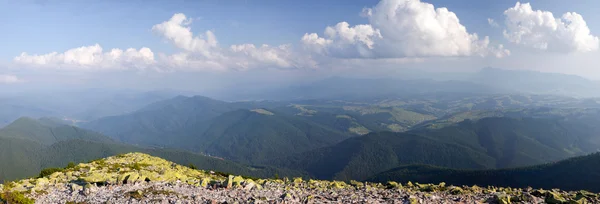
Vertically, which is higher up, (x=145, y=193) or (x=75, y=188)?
(x=145, y=193)

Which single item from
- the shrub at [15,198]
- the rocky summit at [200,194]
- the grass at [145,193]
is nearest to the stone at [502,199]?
the rocky summit at [200,194]

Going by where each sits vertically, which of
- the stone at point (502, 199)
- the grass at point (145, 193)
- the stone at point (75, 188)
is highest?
the stone at point (502, 199)

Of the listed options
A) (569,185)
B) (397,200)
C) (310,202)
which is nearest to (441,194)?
(397,200)

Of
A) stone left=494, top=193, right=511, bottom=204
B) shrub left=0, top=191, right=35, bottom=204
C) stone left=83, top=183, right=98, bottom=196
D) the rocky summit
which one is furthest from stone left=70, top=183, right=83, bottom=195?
stone left=494, top=193, right=511, bottom=204

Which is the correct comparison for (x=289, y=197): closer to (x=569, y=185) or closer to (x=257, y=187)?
(x=257, y=187)

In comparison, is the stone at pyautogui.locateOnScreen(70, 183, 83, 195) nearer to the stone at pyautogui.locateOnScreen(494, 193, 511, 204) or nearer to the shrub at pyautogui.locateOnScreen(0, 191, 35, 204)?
the shrub at pyautogui.locateOnScreen(0, 191, 35, 204)

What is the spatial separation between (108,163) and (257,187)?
3572cm

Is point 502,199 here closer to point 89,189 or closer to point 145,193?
point 145,193

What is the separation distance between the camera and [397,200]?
27250 millimetres

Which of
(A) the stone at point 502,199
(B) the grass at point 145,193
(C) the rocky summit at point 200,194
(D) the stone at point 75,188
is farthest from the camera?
(D) the stone at point 75,188

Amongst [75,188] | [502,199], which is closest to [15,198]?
[75,188]

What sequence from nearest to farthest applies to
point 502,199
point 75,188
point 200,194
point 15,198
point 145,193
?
1. point 15,198
2. point 502,199
3. point 145,193
4. point 200,194
5. point 75,188

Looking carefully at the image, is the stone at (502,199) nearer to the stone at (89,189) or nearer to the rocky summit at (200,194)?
the rocky summit at (200,194)

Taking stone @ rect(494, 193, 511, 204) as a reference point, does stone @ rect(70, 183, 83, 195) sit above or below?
below
